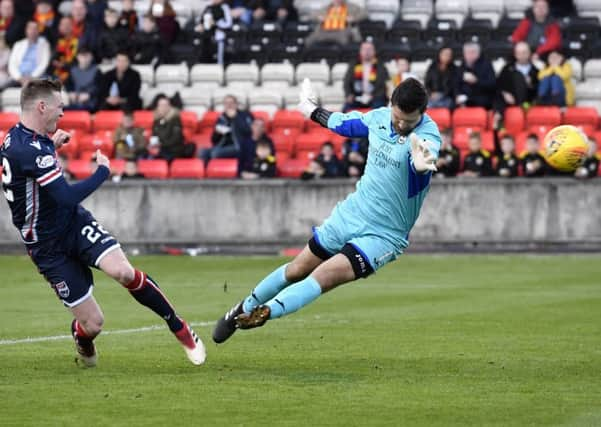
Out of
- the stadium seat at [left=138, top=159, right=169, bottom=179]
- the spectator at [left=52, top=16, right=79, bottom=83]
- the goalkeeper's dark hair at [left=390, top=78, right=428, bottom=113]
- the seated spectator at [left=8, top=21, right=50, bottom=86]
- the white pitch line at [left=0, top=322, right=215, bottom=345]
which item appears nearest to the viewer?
the goalkeeper's dark hair at [left=390, top=78, right=428, bottom=113]

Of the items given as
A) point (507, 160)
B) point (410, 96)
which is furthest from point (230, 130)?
point (410, 96)

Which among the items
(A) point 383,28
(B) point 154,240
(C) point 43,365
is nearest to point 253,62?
(A) point 383,28

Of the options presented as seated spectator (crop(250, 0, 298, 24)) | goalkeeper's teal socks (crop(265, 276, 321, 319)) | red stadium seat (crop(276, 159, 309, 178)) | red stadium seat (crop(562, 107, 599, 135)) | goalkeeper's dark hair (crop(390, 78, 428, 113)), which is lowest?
red stadium seat (crop(276, 159, 309, 178))

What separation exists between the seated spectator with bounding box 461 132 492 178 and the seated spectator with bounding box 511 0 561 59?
3528mm

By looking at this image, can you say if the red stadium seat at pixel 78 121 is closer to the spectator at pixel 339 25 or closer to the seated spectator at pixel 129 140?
the seated spectator at pixel 129 140

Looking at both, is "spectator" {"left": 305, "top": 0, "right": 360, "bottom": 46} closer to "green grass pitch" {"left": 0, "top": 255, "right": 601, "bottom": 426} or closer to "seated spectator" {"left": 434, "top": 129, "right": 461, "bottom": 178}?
"seated spectator" {"left": 434, "top": 129, "right": 461, "bottom": 178}

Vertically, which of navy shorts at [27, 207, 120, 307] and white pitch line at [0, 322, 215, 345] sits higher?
navy shorts at [27, 207, 120, 307]

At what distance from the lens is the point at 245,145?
1014 inches

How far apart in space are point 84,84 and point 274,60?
3.88 metres

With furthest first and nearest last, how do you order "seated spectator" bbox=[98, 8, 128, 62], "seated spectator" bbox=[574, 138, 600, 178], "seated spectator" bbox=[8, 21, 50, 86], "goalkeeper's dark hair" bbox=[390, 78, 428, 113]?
1. "seated spectator" bbox=[98, 8, 128, 62]
2. "seated spectator" bbox=[8, 21, 50, 86]
3. "seated spectator" bbox=[574, 138, 600, 178]
4. "goalkeeper's dark hair" bbox=[390, 78, 428, 113]

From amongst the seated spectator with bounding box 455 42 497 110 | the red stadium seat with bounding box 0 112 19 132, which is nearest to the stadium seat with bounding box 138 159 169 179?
the red stadium seat with bounding box 0 112 19 132

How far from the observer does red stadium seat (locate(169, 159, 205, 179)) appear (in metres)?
25.6

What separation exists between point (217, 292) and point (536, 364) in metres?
7.55

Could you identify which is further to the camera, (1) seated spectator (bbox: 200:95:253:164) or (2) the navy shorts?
(1) seated spectator (bbox: 200:95:253:164)
